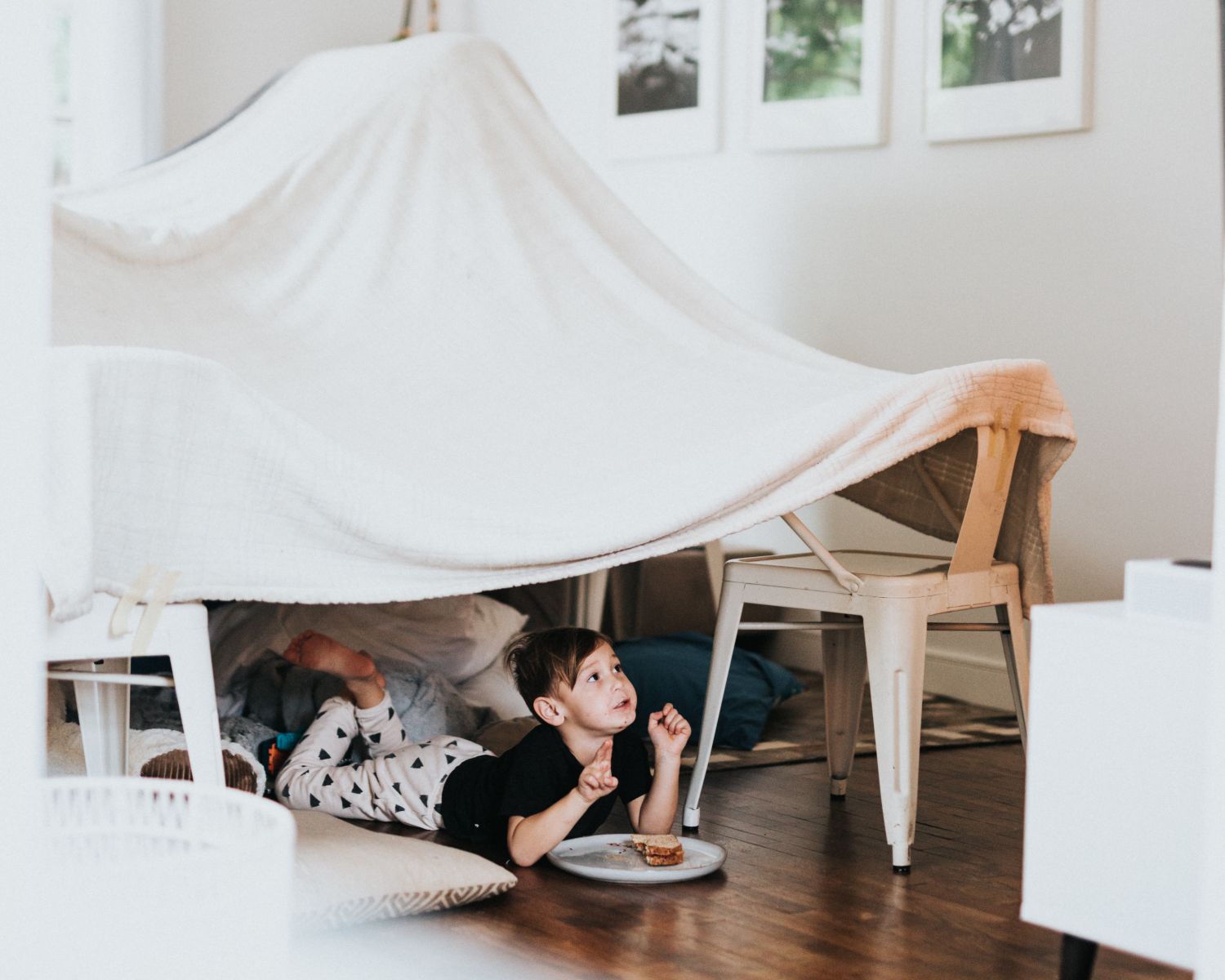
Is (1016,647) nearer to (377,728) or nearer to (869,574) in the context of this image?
(869,574)

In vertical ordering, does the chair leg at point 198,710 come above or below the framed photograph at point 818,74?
below

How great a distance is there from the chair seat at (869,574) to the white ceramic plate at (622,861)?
422 millimetres

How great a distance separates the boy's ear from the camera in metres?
2.25

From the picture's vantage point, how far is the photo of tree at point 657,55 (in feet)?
14.1

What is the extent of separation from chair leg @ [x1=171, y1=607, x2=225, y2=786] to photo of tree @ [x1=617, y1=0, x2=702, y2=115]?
115 inches

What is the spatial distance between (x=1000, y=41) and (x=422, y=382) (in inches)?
71.2

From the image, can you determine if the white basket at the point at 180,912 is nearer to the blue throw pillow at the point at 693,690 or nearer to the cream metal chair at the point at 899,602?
the cream metal chair at the point at 899,602

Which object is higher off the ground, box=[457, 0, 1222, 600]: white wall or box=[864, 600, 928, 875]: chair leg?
box=[457, 0, 1222, 600]: white wall

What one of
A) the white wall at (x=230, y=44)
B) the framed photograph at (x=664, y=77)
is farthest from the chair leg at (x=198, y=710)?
the white wall at (x=230, y=44)

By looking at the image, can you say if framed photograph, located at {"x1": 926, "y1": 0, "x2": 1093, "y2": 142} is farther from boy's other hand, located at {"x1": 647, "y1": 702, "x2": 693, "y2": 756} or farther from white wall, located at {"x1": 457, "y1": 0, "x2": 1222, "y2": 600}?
boy's other hand, located at {"x1": 647, "y1": 702, "x2": 693, "y2": 756}

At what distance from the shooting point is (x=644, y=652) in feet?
10.6

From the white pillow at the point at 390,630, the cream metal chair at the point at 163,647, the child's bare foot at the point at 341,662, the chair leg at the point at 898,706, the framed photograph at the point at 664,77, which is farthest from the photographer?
the framed photograph at the point at 664,77

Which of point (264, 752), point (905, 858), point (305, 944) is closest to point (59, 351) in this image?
point (305, 944)

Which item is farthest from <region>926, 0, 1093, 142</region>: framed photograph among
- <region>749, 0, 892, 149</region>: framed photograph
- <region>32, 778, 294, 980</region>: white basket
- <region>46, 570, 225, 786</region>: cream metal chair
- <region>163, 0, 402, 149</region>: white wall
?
<region>32, 778, 294, 980</region>: white basket
